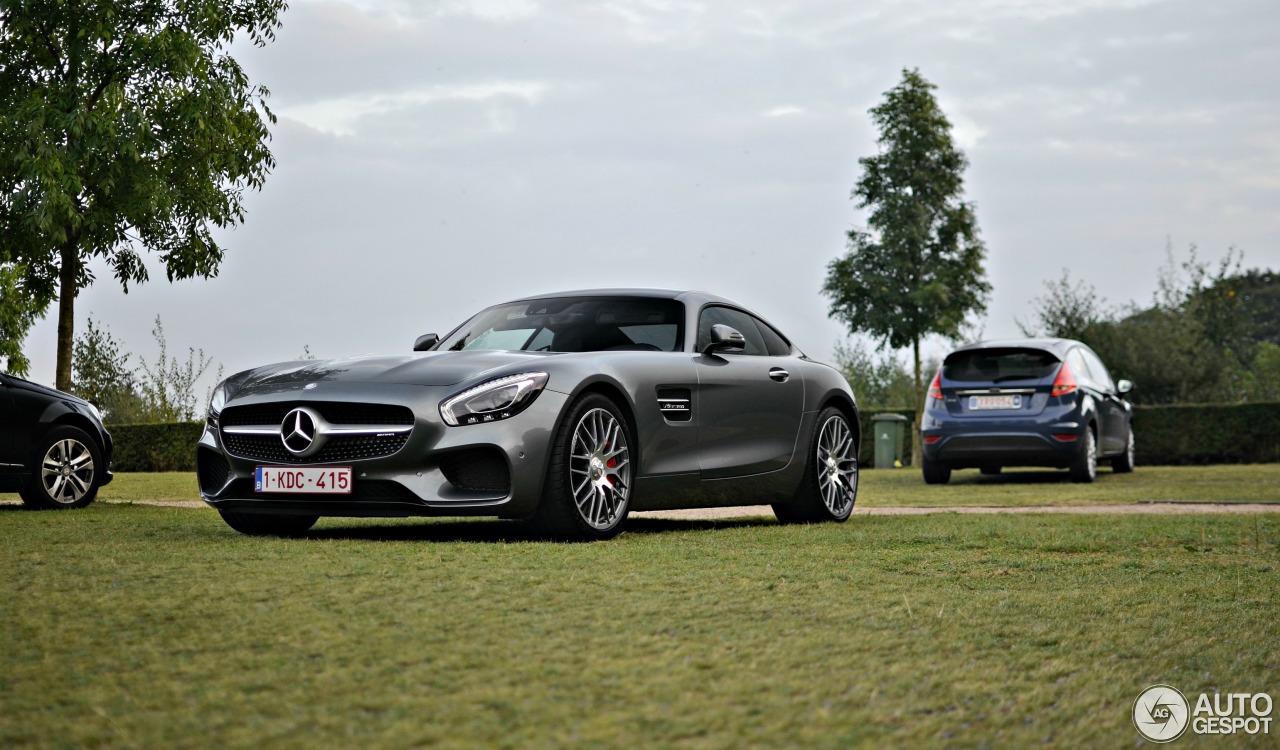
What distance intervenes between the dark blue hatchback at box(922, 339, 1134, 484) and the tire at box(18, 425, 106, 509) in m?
9.91

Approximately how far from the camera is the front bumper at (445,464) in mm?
7184

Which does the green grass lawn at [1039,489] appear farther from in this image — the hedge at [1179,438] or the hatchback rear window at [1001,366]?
the hedge at [1179,438]

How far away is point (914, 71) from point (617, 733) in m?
41.1

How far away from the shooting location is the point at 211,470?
794 centimetres

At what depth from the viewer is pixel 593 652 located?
13.1 feet

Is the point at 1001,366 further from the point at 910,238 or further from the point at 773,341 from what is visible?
the point at 910,238

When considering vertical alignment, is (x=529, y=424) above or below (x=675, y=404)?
below

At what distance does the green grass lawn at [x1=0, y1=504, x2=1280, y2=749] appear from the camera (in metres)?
3.17

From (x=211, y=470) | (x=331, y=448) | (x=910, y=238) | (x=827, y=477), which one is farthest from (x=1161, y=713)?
(x=910, y=238)

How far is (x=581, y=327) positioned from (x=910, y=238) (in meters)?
33.5

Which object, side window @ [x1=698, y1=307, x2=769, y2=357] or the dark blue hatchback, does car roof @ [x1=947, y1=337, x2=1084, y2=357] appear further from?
side window @ [x1=698, y1=307, x2=769, y2=357]

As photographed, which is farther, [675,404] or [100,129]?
[100,129]

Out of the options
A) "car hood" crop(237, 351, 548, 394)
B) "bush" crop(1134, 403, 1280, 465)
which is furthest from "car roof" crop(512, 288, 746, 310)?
"bush" crop(1134, 403, 1280, 465)

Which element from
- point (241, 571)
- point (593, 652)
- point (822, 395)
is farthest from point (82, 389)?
point (593, 652)
